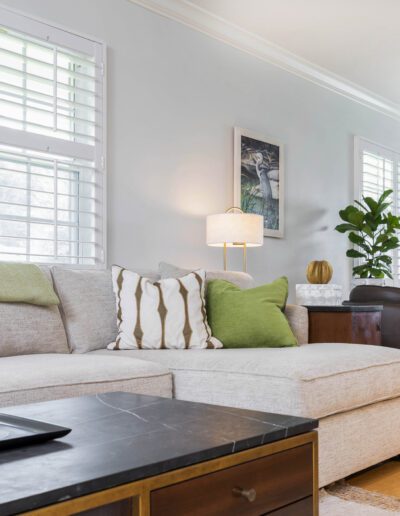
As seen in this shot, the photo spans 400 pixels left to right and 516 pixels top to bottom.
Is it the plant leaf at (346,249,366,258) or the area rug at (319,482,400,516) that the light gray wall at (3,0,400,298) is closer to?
the plant leaf at (346,249,366,258)

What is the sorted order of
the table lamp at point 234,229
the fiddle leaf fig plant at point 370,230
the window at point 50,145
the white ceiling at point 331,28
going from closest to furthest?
the window at point 50,145, the table lamp at point 234,229, the white ceiling at point 331,28, the fiddle leaf fig plant at point 370,230

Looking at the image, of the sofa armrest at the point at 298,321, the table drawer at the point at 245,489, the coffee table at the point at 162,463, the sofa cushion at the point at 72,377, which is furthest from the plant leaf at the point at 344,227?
the table drawer at the point at 245,489

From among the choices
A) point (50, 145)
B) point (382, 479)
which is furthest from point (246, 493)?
point (50, 145)

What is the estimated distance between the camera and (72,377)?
2039mm

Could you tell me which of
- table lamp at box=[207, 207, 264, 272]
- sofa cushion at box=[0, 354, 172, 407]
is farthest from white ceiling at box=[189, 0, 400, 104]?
sofa cushion at box=[0, 354, 172, 407]

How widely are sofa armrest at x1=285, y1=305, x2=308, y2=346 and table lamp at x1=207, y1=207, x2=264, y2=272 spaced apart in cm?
85

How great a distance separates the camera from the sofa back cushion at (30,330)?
2525 millimetres

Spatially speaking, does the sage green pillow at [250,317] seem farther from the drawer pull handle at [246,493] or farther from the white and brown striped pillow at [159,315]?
the drawer pull handle at [246,493]

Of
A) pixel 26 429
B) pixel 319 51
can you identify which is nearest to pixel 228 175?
pixel 319 51

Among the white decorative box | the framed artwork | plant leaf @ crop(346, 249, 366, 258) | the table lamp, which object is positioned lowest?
the white decorative box

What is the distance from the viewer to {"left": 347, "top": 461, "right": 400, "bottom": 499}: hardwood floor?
7.80 feet

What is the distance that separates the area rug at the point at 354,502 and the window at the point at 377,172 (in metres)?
4.01

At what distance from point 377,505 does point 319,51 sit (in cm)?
381

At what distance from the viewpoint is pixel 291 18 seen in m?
A: 4.45
